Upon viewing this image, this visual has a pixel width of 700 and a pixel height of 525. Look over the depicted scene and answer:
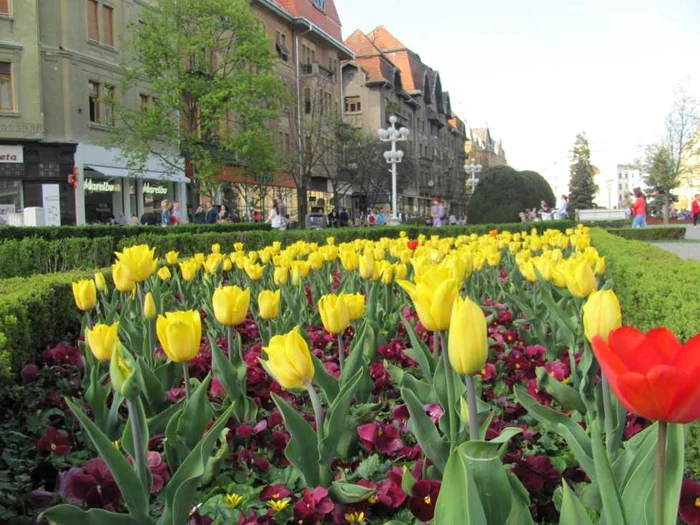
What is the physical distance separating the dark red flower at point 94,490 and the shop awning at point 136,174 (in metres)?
22.8

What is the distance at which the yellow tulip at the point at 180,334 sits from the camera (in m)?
2.05

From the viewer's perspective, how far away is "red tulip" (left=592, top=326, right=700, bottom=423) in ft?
3.05

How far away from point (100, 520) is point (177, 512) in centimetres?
17

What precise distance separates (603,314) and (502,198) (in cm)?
2885

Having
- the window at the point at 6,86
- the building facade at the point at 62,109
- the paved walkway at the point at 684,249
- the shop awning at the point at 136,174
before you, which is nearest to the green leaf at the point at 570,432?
the paved walkway at the point at 684,249

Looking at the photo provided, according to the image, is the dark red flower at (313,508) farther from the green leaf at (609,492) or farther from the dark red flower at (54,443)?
the dark red flower at (54,443)

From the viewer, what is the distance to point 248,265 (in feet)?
13.5

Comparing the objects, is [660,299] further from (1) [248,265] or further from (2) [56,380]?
(2) [56,380]

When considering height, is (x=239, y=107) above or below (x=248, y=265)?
above

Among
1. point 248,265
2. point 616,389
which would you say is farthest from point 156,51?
point 616,389

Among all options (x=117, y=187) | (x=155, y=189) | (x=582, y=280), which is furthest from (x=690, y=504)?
(x=155, y=189)

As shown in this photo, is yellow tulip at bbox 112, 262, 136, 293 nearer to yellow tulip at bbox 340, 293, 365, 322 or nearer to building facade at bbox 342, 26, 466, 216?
yellow tulip at bbox 340, 293, 365, 322

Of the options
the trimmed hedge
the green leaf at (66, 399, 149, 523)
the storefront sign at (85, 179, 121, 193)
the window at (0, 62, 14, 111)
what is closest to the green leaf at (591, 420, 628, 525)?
the green leaf at (66, 399, 149, 523)

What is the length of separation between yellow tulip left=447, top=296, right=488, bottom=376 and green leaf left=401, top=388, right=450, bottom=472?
0.28m
